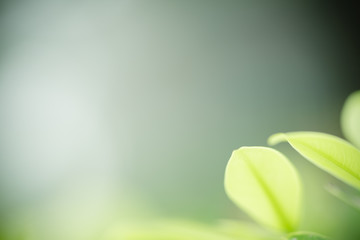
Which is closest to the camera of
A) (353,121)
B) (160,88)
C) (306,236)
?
(306,236)

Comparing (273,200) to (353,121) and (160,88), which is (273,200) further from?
(160,88)

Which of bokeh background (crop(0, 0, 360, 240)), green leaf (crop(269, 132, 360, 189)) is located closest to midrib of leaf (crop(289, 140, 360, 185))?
green leaf (crop(269, 132, 360, 189))

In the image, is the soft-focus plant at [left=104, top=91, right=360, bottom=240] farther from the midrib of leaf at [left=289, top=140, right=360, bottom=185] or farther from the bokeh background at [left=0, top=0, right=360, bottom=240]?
the bokeh background at [left=0, top=0, right=360, bottom=240]

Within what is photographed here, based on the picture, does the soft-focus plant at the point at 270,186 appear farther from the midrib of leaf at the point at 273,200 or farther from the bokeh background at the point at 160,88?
the bokeh background at the point at 160,88

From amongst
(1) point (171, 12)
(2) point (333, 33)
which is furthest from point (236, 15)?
(2) point (333, 33)

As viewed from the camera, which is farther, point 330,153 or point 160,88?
point 160,88

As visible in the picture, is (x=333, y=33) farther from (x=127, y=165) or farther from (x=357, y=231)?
(x=357, y=231)

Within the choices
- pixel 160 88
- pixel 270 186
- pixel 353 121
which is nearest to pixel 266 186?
pixel 270 186

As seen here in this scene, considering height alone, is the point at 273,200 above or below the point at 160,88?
below
